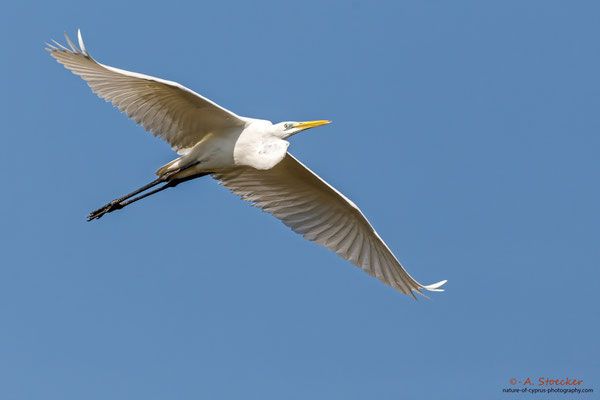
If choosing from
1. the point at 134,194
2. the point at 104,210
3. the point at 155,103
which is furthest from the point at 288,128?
the point at 104,210

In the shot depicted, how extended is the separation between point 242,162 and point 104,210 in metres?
2.55

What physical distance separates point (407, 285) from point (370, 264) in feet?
1.98

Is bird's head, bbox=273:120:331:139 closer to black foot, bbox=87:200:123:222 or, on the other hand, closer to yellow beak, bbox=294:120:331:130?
yellow beak, bbox=294:120:331:130

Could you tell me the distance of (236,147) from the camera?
12.4 meters

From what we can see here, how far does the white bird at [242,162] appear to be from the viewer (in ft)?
39.8

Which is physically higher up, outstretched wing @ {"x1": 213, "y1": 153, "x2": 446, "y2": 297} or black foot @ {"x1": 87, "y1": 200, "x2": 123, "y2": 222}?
outstretched wing @ {"x1": 213, "y1": 153, "x2": 446, "y2": 297}

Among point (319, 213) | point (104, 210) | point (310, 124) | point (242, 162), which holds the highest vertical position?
point (310, 124)

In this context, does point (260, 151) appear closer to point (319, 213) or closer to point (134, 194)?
Answer: point (319, 213)

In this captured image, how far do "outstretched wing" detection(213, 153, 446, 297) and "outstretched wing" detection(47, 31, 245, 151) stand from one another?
88cm

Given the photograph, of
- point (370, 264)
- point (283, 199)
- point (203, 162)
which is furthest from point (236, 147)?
point (370, 264)

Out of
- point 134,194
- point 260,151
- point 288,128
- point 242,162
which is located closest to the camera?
point 260,151

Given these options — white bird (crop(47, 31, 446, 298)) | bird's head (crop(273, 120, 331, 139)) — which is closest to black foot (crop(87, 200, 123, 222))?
white bird (crop(47, 31, 446, 298))

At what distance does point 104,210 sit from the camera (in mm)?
13766

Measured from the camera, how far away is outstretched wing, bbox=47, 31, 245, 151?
39.4ft
